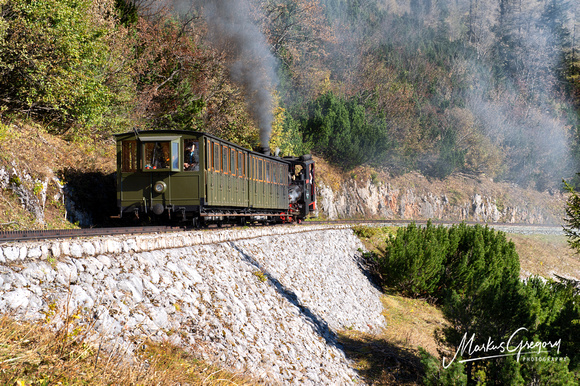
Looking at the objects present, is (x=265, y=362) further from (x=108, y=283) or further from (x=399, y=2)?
(x=399, y=2)

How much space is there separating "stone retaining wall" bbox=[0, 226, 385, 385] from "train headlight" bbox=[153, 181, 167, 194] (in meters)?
2.65

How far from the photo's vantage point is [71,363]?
15.4 feet

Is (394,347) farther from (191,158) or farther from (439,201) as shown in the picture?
(439,201)

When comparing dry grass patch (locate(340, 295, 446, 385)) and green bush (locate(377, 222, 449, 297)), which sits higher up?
green bush (locate(377, 222, 449, 297))

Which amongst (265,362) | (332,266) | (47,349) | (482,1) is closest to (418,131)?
(332,266)

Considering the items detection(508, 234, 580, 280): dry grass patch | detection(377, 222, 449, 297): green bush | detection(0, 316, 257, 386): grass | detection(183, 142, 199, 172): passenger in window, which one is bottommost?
detection(508, 234, 580, 280): dry grass patch

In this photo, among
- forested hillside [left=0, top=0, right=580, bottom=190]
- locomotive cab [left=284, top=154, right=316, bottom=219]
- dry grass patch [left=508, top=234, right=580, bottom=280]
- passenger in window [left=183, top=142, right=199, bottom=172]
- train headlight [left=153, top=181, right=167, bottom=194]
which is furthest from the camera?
dry grass patch [left=508, top=234, right=580, bottom=280]

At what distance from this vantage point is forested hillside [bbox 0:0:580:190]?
1614 cm

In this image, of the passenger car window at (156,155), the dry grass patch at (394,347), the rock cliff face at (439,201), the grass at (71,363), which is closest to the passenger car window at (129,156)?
the passenger car window at (156,155)

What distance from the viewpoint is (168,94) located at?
83.2 ft

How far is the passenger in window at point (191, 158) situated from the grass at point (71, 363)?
838 cm

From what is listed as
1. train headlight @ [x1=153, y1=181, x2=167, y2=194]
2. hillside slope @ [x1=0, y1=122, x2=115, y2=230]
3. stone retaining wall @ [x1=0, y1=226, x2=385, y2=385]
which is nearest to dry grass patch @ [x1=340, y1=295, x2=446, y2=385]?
stone retaining wall @ [x1=0, y1=226, x2=385, y2=385]

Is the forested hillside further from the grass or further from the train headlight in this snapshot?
the grass

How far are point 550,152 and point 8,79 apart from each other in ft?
221
